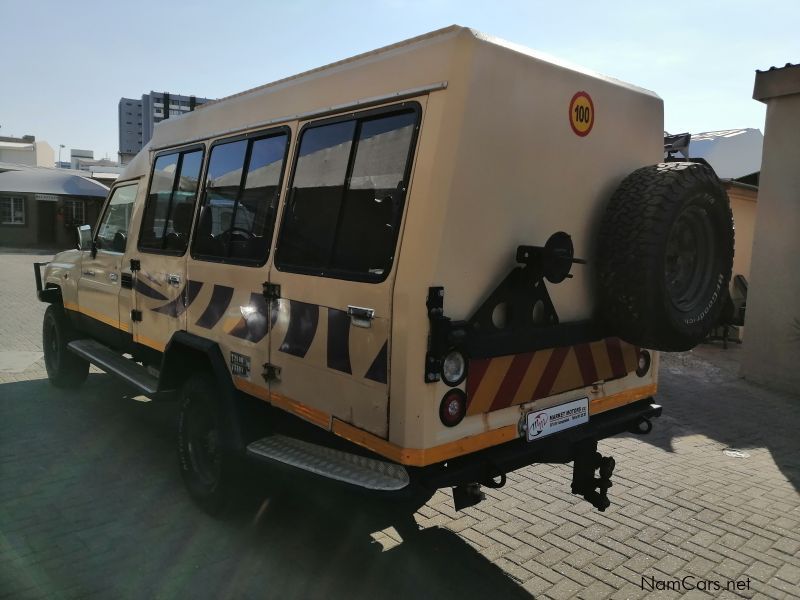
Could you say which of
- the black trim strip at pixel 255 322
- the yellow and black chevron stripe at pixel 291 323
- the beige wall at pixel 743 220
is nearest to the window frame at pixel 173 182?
the yellow and black chevron stripe at pixel 291 323

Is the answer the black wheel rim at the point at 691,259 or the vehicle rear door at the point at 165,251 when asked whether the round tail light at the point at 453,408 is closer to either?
the black wheel rim at the point at 691,259

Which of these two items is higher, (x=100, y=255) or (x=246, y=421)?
(x=100, y=255)

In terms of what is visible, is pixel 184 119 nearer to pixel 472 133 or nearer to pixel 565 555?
pixel 472 133

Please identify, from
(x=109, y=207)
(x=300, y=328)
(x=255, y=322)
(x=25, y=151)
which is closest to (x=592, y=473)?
(x=300, y=328)

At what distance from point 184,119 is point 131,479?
267cm

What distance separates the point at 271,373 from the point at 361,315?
872 millimetres

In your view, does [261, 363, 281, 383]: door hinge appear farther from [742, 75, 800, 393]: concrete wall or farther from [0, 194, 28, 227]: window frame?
[0, 194, 28, 227]: window frame

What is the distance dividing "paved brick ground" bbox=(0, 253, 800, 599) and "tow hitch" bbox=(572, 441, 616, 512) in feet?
0.98

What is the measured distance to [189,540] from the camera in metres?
3.56

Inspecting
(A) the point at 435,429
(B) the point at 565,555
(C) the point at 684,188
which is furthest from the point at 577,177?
(B) the point at 565,555

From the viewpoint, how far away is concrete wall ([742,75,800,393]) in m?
7.71

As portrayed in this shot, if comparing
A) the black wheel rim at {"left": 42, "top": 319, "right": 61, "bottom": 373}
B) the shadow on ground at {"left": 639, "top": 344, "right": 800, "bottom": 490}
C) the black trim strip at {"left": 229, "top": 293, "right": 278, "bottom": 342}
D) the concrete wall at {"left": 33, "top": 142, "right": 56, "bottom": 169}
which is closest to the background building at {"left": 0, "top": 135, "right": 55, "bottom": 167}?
the concrete wall at {"left": 33, "top": 142, "right": 56, "bottom": 169}

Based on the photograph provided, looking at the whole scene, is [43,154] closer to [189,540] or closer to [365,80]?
[189,540]

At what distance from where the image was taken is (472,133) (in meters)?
2.67
